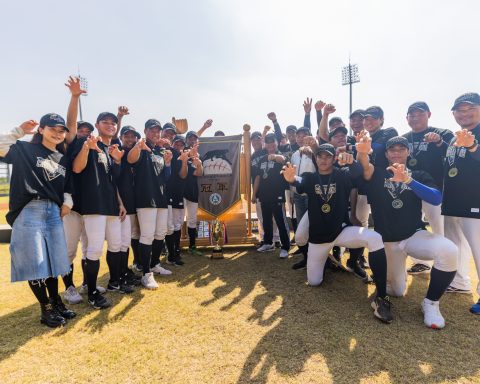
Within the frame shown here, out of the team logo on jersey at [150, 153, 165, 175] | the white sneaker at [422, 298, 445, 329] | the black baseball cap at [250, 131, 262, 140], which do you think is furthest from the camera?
the black baseball cap at [250, 131, 262, 140]

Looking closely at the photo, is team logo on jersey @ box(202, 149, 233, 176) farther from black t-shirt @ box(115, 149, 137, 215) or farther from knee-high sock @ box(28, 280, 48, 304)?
knee-high sock @ box(28, 280, 48, 304)

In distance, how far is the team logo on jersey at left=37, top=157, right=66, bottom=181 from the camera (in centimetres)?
325

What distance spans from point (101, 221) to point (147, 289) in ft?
4.68

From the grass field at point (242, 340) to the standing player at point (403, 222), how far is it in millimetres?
333

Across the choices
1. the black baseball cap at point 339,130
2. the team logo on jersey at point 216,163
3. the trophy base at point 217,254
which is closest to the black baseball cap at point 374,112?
the black baseball cap at point 339,130

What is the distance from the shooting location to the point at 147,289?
15.0ft

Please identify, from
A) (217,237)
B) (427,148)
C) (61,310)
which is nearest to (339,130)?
(427,148)

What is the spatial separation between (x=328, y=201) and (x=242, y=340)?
225 centimetres

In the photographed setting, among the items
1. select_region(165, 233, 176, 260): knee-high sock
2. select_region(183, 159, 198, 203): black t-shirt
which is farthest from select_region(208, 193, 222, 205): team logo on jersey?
select_region(165, 233, 176, 260): knee-high sock

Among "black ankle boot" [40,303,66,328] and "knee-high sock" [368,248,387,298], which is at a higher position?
"knee-high sock" [368,248,387,298]

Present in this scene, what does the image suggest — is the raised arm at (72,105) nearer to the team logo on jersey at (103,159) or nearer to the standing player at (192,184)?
the team logo on jersey at (103,159)

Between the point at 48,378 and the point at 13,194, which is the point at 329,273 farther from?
the point at 13,194

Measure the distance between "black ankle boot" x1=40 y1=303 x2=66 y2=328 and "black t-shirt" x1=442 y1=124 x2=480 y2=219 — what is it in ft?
17.0

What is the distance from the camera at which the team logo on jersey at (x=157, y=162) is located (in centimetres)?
469
